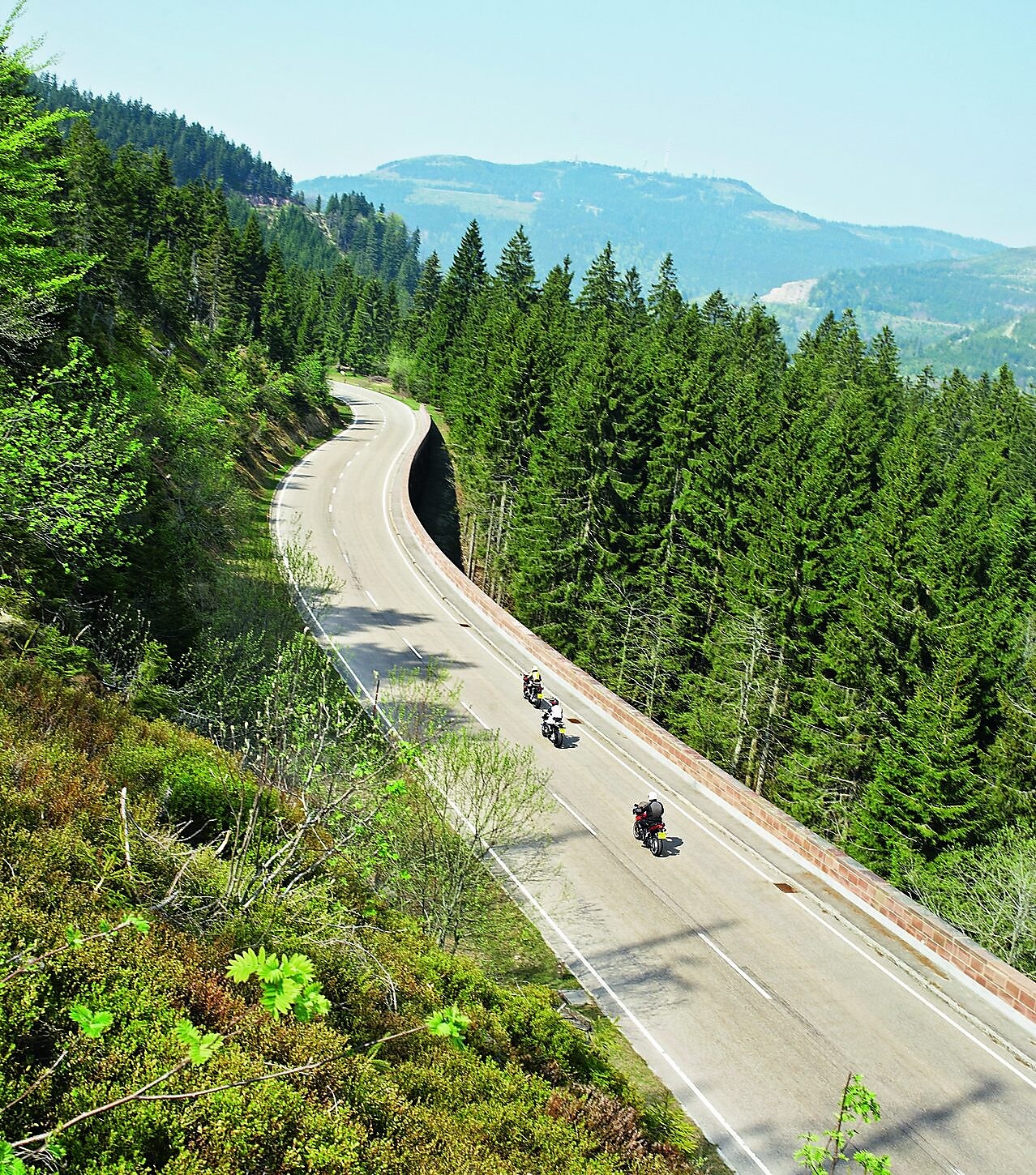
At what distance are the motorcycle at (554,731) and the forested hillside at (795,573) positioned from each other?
10.2 meters

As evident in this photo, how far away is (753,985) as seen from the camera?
47.9 ft

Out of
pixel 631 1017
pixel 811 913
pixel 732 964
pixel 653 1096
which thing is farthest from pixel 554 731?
pixel 653 1096

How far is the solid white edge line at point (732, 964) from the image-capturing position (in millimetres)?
14406

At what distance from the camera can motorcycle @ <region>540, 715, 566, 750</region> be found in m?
23.7

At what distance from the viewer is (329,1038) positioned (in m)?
6.91

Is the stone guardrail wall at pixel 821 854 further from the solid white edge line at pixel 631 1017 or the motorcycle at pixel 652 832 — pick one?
the solid white edge line at pixel 631 1017

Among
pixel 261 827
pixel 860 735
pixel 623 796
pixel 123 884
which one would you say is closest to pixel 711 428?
pixel 860 735

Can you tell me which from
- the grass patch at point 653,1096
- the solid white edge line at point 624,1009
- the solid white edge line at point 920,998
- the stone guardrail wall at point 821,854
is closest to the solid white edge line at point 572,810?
the solid white edge line at point 624,1009

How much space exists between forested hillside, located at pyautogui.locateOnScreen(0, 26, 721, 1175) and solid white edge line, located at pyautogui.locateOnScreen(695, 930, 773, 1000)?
9.58ft

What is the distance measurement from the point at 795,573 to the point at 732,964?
20.3 m

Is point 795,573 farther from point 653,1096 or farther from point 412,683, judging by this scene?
point 653,1096

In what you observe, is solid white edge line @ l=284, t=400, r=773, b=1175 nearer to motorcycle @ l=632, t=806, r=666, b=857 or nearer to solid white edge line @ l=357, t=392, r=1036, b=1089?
solid white edge line @ l=357, t=392, r=1036, b=1089

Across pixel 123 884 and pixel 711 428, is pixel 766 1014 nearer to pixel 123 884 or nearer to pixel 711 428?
pixel 123 884

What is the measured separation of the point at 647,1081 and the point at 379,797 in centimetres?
562
